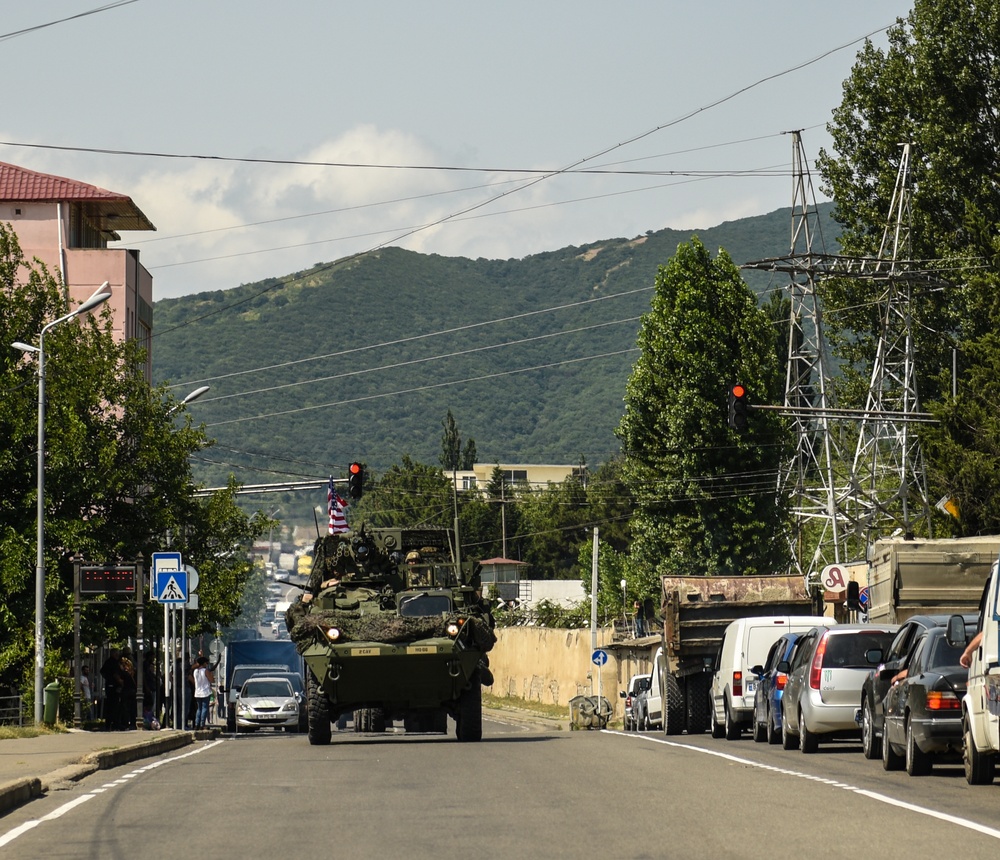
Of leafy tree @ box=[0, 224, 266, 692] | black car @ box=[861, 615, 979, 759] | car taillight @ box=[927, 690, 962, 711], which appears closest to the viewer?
car taillight @ box=[927, 690, 962, 711]

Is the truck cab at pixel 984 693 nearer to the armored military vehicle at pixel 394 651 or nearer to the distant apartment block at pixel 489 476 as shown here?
the armored military vehicle at pixel 394 651

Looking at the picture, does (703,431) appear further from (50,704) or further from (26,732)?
(26,732)

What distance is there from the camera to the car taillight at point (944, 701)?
16156 millimetres

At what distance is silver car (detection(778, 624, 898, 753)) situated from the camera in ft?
68.8

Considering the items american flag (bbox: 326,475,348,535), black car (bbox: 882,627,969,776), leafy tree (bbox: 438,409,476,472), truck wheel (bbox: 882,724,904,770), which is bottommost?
truck wheel (bbox: 882,724,904,770)

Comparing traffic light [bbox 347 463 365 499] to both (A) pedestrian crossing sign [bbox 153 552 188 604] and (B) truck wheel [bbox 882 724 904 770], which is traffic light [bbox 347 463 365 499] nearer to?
(A) pedestrian crossing sign [bbox 153 552 188 604]

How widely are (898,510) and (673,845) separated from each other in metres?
42.0

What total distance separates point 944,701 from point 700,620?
1452cm

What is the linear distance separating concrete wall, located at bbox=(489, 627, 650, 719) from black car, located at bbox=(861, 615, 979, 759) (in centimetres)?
2801

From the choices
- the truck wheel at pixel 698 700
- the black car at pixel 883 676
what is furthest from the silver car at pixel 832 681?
the truck wheel at pixel 698 700

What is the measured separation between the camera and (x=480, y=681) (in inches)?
1023

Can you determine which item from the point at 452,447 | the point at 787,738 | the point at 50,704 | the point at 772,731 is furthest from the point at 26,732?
the point at 452,447

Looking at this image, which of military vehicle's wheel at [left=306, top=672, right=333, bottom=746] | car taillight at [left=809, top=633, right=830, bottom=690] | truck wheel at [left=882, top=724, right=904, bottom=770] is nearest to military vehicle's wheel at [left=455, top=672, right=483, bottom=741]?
military vehicle's wheel at [left=306, top=672, right=333, bottom=746]

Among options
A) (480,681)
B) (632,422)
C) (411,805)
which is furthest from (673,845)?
(632,422)
